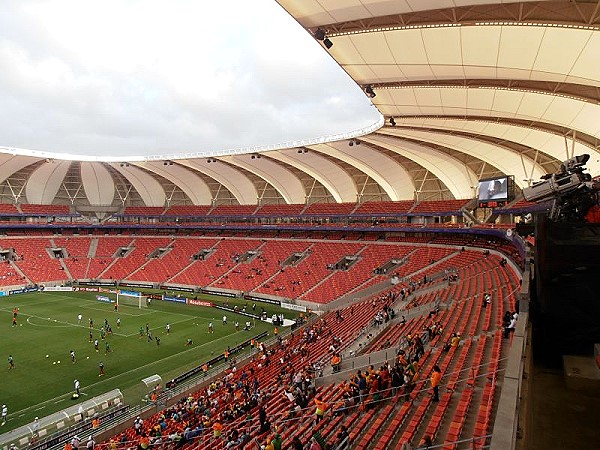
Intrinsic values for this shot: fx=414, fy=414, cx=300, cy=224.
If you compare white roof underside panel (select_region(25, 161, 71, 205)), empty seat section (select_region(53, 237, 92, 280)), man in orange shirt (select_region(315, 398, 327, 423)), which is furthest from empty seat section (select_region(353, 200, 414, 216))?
white roof underside panel (select_region(25, 161, 71, 205))

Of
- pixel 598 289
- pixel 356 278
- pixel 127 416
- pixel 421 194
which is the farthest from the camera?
pixel 421 194

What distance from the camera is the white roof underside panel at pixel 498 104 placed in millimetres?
19688

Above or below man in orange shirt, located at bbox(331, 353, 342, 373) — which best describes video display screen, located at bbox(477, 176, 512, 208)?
above

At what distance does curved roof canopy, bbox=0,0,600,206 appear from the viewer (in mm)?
14328

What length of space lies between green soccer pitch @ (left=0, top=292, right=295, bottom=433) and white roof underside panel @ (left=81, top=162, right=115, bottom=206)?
2309 centimetres

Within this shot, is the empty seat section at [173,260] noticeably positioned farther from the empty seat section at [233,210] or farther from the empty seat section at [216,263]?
the empty seat section at [233,210]

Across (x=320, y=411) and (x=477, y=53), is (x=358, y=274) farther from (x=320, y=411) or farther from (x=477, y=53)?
(x=320, y=411)

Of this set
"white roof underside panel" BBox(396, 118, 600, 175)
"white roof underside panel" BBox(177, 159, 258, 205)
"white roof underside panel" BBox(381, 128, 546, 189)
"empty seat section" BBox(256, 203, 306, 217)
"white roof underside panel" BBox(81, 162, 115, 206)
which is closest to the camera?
"white roof underside panel" BBox(396, 118, 600, 175)

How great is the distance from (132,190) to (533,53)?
64761 mm

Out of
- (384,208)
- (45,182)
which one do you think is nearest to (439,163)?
(384,208)

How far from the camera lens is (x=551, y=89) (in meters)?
18.9

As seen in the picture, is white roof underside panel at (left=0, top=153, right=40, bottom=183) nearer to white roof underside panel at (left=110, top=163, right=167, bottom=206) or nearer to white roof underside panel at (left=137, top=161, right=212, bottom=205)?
white roof underside panel at (left=110, top=163, right=167, bottom=206)

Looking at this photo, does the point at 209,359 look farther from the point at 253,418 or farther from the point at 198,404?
the point at 253,418

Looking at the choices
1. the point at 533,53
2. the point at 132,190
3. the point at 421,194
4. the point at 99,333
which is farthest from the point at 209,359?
the point at 132,190
